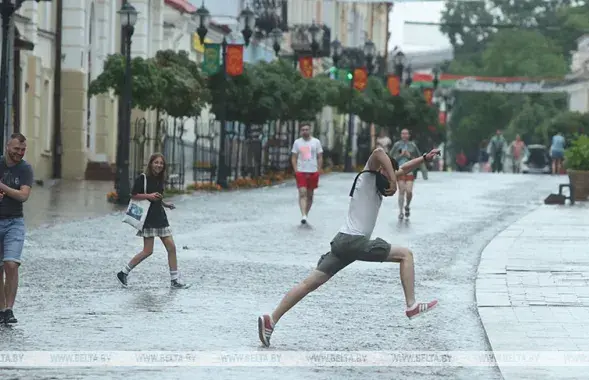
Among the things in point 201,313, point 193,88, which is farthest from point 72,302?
point 193,88

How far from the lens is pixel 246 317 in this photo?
553 inches

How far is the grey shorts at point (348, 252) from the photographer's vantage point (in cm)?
1277

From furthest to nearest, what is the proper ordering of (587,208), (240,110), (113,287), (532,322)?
(240,110) → (587,208) → (113,287) → (532,322)

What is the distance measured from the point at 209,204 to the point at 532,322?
1871 centimetres

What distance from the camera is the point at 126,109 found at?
3341cm

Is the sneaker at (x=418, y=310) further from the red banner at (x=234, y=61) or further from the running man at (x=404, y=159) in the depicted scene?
the red banner at (x=234, y=61)

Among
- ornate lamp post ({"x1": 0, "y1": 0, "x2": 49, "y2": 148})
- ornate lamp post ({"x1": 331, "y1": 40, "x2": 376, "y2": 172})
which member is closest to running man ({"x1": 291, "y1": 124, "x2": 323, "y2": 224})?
ornate lamp post ({"x1": 0, "y1": 0, "x2": 49, "y2": 148})

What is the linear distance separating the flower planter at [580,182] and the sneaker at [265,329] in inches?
849

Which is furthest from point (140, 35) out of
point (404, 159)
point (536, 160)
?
point (536, 160)

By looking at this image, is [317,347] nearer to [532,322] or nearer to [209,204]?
[532,322]

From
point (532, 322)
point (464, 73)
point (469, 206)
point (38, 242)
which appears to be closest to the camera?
point (532, 322)

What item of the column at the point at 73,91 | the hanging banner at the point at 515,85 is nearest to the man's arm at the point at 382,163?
the column at the point at 73,91

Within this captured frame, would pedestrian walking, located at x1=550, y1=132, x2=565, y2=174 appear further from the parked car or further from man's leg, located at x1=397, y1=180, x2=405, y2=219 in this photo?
man's leg, located at x1=397, y1=180, x2=405, y2=219

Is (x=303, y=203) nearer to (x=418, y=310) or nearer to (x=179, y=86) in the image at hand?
(x=179, y=86)
